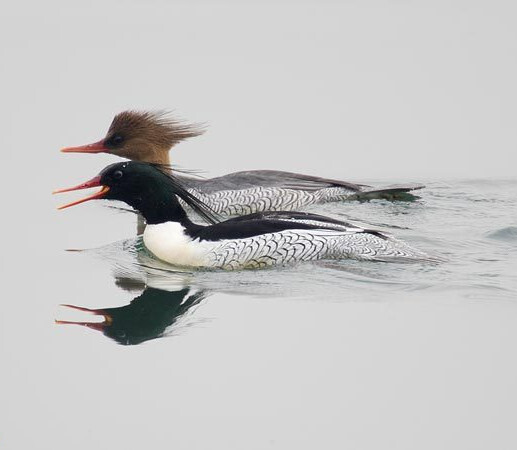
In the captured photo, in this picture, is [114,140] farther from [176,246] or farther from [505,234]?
[505,234]

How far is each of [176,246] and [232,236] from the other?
64 cm

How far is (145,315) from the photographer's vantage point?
10.6 m

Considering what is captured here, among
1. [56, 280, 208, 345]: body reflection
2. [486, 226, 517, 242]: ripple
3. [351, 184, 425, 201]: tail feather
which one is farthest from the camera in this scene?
[351, 184, 425, 201]: tail feather

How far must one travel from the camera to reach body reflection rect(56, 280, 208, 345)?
1002 centimetres

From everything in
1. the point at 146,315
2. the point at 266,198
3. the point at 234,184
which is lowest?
the point at 146,315

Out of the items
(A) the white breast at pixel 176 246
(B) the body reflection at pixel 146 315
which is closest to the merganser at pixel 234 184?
(A) the white breast at pixel 176 246

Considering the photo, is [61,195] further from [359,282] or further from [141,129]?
[359,282]

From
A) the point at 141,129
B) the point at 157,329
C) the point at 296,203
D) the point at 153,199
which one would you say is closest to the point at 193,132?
the point at 141,129

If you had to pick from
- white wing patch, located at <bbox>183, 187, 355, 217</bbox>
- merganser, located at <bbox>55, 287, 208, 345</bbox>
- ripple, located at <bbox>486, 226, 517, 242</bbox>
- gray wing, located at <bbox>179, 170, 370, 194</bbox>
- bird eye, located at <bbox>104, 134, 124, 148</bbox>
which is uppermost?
bird eye, located at <bbox>104, 134, 124, 148</bbox>

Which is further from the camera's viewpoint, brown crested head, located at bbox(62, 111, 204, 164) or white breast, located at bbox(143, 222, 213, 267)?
brown crested head, located at bbox(62, 111, 204, 164)

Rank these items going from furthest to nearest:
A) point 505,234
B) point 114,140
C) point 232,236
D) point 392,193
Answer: point 114,140
point 392,193
point 505,234
point 232,236

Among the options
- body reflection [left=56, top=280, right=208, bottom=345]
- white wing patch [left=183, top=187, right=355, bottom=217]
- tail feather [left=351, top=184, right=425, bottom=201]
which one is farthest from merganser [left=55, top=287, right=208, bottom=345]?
tail feather [left=351, top=184, right=425, bottom=201]

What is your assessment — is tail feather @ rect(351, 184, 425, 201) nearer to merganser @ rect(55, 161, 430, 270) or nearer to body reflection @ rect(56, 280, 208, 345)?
merganser @ rect(55, 161, 430, 270)

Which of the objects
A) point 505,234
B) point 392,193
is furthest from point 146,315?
point 392,193
